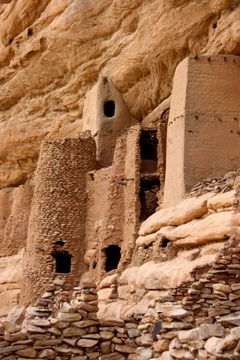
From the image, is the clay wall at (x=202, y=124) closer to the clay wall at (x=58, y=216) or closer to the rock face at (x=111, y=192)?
the rock face at (x=111, y=192)

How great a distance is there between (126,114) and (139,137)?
13.2 feet

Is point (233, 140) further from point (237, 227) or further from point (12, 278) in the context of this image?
point (12, 278)

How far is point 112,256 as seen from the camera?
16.7 meters

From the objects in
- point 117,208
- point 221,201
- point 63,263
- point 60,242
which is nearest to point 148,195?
point 117,208

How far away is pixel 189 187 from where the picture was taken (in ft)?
43.4

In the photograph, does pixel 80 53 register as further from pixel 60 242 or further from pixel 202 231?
pixel 202 231

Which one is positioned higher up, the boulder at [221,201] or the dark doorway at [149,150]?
the dark doorway at [149,150]

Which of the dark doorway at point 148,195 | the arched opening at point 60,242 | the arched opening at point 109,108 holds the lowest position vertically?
the arched opening at point 60,242

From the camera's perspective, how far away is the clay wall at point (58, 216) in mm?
17547

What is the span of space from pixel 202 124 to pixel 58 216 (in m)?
6.19

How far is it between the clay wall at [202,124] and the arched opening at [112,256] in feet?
10.5

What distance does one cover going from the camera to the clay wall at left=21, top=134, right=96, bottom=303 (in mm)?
17547

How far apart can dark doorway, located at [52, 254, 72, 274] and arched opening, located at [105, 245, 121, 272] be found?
1995 mm

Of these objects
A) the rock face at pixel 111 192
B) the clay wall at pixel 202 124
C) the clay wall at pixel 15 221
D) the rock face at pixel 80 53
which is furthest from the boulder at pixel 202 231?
the clay wall at pixel 15 221
